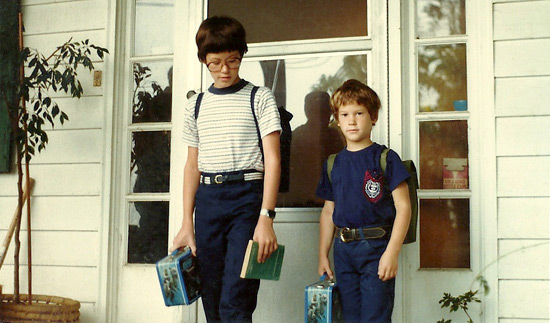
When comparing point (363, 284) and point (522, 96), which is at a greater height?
point (522, 96)

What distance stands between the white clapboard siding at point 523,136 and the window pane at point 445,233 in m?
0.30

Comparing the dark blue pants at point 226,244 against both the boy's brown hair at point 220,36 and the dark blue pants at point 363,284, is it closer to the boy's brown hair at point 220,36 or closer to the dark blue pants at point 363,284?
the dark blue pants at point 363,284

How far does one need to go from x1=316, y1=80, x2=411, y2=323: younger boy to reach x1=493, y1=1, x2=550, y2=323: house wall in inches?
27.6

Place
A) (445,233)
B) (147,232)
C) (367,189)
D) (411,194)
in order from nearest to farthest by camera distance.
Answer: (367,189) < (411,194) < (445,233) < (147,232)

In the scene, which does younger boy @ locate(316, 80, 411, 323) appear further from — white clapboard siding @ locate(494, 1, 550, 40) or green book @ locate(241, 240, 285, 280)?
white clapboard siding @ locate(494, 1, 550, 40)

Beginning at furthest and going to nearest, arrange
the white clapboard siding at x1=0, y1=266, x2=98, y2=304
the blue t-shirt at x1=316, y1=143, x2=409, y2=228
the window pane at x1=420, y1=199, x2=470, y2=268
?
the white clapboard siding at x1=0, y1=266, x2=98, y2=304, the window pane at x1=420, y1=199, x2=470, y2=268, the blue t-shirt at x1=316, y1=143, x2=409, y2=228

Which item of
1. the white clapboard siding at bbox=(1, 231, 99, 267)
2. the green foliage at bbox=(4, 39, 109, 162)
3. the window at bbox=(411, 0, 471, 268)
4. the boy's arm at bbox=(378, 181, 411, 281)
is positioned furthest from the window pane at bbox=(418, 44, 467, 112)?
the white clapboard siding at bbox=(1, 231, 99, 267)

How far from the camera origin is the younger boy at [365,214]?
1.79 metres

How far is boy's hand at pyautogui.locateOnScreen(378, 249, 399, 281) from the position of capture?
1763 mm

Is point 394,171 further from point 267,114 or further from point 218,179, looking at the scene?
point 218,179

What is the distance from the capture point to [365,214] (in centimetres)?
185

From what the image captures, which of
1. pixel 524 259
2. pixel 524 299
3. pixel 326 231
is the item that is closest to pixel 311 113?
pixel 326 231

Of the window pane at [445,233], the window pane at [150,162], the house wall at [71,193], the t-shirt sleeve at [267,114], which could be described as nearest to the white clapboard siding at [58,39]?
the house wall at [71,193]

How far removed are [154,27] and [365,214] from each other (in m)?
1.65
